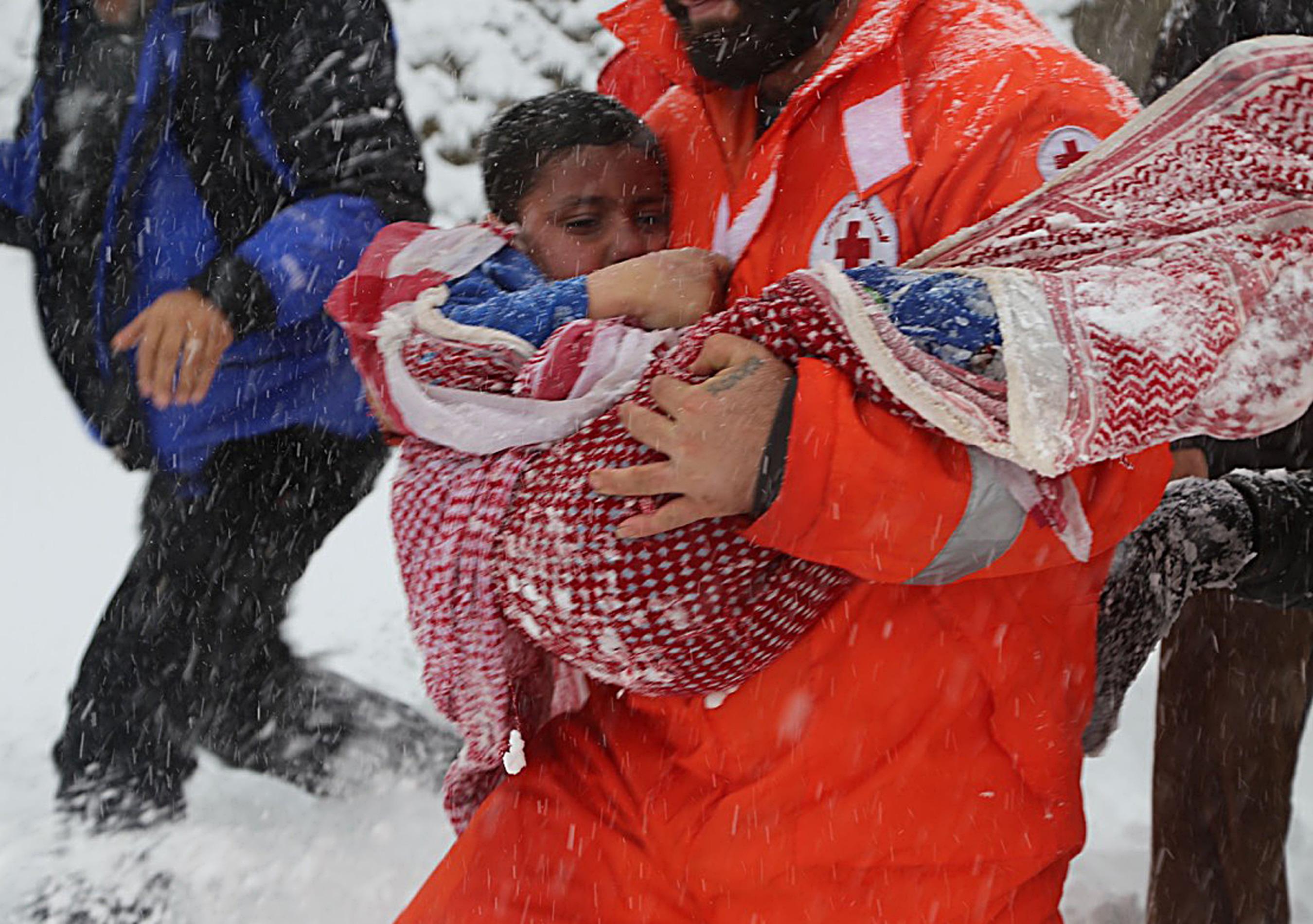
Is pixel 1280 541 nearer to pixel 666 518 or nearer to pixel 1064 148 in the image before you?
pixel 1064 148

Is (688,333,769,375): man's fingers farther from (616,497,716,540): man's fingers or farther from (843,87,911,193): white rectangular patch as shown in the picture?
(843,87,911,193): white rectangular patch

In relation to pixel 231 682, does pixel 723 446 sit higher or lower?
higher

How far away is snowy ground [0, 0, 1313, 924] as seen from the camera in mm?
2189

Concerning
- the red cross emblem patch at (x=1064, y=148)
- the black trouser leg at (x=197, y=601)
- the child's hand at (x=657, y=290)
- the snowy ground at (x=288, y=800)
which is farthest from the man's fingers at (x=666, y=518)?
the snowy ground at (x=288, y=800)

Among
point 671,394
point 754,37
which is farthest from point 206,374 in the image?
point 671,394

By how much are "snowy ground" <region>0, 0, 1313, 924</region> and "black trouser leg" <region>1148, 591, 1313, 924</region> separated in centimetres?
46

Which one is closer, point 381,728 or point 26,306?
point 381,728

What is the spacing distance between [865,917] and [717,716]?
21cm

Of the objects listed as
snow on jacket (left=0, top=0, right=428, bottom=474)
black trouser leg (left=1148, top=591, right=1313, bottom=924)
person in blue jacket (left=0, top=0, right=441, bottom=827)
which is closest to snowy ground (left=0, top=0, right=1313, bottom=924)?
black trouser leg (left=1148, top=591, right=1313, bottom=924)

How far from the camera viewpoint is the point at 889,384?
84 cm

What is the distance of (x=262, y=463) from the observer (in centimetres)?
219

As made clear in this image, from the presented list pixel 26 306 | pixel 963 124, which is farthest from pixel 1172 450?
pixel 26 306

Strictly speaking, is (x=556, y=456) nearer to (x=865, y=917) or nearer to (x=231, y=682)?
(x=865, y=917)

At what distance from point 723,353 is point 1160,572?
648 millimetres
